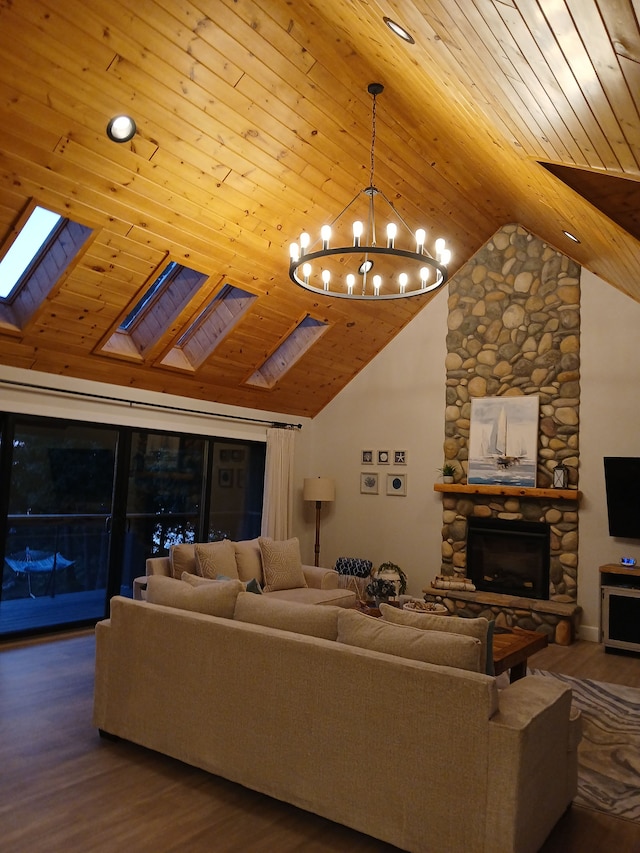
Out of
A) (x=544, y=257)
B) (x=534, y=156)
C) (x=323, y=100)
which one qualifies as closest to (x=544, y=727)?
(x=534, y=156)

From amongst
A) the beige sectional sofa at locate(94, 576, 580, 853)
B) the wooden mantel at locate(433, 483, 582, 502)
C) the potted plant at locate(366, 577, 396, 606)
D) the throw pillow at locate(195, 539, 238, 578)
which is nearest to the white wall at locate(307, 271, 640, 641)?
the wooden mantel at locate(433, 483, 582, 502)

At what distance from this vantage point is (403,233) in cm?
662

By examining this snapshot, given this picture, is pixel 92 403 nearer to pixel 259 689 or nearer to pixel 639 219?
pixel 259 689

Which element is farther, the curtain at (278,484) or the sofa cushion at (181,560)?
the curtain at (278,484)

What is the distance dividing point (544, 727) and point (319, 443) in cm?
648

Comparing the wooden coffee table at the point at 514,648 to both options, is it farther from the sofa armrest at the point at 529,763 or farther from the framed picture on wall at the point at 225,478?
the framed picture on wall at the point at 225,478

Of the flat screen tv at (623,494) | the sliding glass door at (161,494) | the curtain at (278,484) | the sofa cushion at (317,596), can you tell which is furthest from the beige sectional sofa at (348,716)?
the curtain at (278,484)

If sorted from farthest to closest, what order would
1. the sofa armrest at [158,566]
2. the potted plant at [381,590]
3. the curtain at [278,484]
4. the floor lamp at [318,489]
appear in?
the floor lamp at [318,489] < the curtain at [278,484] < the sofa armrest at [158,566] < the potted plant at [381,590]

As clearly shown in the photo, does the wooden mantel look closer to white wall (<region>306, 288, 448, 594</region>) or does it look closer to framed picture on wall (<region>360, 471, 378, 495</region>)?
white wall (<region>306, 288, 448, 594</region>)

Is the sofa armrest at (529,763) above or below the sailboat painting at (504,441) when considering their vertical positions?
below

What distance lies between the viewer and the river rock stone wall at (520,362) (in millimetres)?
6930

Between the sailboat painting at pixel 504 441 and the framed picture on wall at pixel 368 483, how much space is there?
131cm

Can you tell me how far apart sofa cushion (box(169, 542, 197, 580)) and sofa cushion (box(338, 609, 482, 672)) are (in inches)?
106

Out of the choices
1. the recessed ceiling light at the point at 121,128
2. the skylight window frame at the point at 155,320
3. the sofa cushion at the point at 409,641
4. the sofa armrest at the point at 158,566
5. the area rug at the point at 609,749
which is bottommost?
the area rug at the point at 609,749
